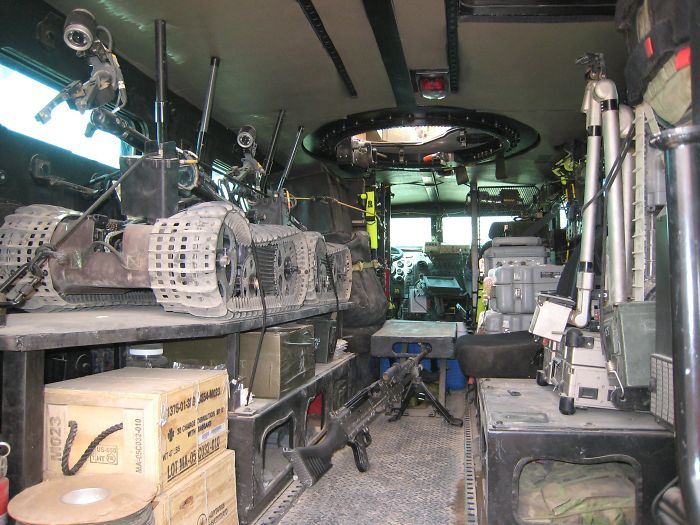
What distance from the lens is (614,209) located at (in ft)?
7.10

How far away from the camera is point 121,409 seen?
1.80 metres

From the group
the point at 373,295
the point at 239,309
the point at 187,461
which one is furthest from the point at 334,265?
the point at 187,461

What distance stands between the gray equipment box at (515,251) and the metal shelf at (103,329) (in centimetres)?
397

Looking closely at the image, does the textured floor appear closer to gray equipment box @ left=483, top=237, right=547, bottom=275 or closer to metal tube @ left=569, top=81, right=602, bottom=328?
metal tube @ left=569, top=81, right=602, bottom=328

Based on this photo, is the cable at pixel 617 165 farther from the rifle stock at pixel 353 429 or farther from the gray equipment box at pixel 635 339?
the rifle stock at pixel 353 429

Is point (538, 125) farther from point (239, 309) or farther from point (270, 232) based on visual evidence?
point (239, 309)

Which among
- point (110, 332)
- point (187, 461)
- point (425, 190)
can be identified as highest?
point (425, 190)

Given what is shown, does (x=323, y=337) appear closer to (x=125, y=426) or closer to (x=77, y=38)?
(x=125, y=426)

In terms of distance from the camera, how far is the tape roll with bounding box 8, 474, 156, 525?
1334 millimetres

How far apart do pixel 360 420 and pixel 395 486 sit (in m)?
0.44

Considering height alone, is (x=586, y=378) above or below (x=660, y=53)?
below

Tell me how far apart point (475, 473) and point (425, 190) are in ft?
22.8

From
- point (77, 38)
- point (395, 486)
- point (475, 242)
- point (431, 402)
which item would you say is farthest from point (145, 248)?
point (475, 242)

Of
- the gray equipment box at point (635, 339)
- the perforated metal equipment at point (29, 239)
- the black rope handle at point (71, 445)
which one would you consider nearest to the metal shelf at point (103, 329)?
the perforated metal equipment at point (29, 239)
